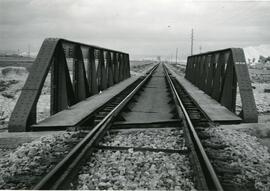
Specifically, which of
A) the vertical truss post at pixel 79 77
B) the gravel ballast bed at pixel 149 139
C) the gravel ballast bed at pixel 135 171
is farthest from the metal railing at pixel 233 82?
the vertical truss post at pixel 79 77

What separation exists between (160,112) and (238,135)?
2.82 meters

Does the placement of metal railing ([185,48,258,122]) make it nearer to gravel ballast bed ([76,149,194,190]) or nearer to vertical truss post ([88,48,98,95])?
gravel ballast bed ([76,149,194,190])

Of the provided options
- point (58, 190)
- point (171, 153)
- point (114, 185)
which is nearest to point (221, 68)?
point (171, 153)

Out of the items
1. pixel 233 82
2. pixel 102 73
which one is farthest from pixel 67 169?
pixel 102 73

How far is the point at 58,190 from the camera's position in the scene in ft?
9.82

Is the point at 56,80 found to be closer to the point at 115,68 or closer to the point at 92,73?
the point at 92,73

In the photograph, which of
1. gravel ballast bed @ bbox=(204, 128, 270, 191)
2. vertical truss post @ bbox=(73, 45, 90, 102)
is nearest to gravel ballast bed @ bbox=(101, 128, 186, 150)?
gravel ballast bed @ bbox=(204, 128, 270, 191)

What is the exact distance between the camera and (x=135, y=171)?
380 centimetres

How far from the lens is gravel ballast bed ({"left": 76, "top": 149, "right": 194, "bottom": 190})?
3.41 m

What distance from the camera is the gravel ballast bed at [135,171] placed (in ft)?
11.2

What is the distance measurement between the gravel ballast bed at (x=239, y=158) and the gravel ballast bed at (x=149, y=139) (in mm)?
529

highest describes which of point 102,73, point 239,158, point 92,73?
point 92,73

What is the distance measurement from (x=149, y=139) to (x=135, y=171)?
1466mm

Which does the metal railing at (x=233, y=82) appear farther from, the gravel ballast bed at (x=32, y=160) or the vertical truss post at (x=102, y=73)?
the vertical truss post at (x=102, y=73)
